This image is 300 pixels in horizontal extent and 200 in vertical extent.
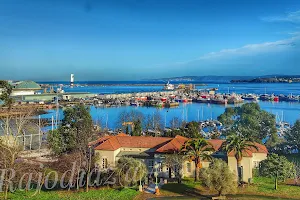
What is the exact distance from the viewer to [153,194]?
1834 centimetres

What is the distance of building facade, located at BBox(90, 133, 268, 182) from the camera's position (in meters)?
21.1

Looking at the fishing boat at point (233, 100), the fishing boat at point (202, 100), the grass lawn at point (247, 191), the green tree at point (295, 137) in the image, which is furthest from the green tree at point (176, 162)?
the fishing boat at point (202, 100)

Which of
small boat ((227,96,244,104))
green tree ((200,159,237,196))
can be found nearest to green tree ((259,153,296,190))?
green tree ((200,159,237,196))

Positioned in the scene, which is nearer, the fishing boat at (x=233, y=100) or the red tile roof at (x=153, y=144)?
the red tile roof at (x=153, y=144)

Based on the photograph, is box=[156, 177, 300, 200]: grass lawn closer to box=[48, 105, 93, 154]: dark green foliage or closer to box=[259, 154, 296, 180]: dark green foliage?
box=[259, 154, 296, 180]: dark green foliage

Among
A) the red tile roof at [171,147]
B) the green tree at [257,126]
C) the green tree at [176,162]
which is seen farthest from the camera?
the green tree at [257,126]

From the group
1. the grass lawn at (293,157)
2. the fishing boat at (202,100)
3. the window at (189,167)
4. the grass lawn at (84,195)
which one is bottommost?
the grass lawn at (84,195)

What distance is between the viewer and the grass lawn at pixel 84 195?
699 inches

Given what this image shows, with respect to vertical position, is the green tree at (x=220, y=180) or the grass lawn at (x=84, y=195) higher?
the green tree at (x=220, y=180)

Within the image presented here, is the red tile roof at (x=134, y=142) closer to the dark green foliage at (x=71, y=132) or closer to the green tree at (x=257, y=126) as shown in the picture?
the dark green foliage at (x=71, y=132)

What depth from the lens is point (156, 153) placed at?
2248 cm

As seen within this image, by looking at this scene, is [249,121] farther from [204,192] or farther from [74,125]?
[74,125]

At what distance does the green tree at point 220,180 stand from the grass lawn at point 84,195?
4.26 meters

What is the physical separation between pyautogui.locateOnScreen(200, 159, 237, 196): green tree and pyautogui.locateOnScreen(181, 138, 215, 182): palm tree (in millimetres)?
2438
